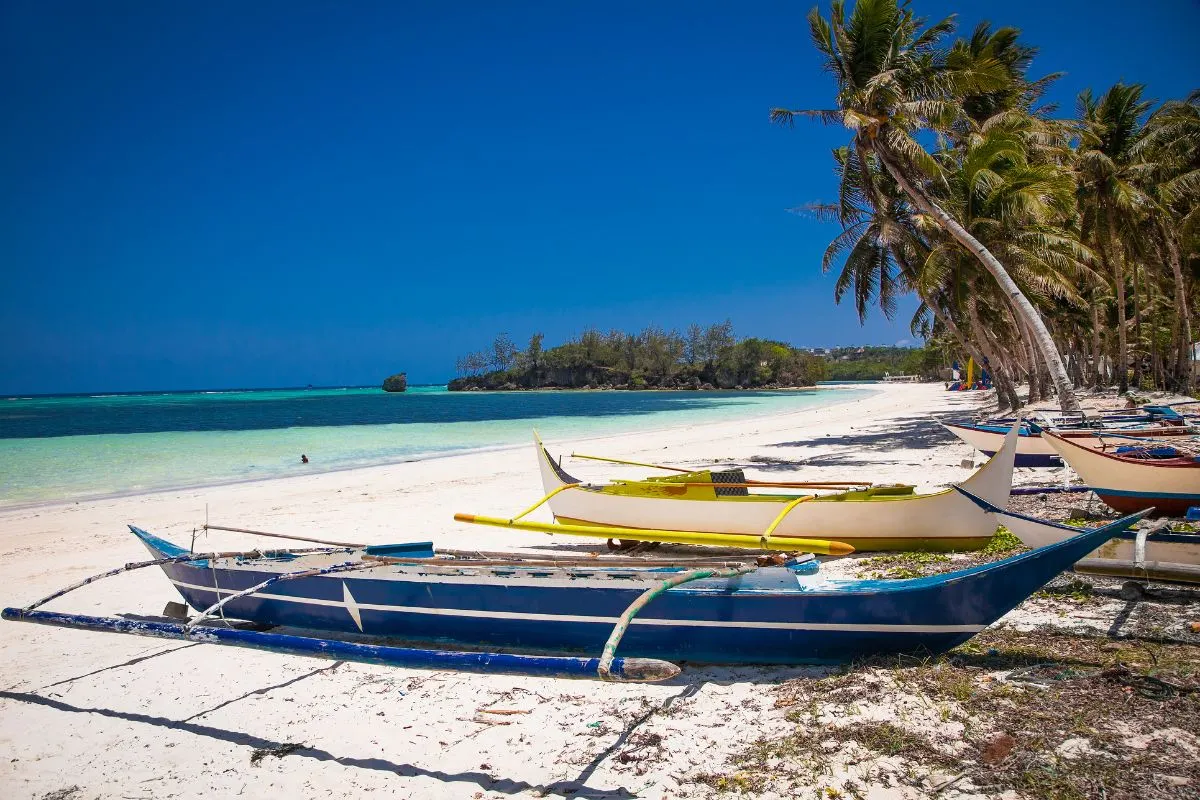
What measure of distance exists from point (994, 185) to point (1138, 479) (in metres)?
13.3

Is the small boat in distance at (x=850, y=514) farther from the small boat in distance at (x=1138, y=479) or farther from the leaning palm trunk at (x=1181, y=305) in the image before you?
the leaning palm trunk at (x=1181, y=305)

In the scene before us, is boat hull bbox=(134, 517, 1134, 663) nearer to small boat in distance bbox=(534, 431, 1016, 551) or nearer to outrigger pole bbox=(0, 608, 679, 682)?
outrigger pole bbox=(0, 608, 679, 682)

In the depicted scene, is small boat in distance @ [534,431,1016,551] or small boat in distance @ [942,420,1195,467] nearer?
small boat in distance @ [534,431,1016,551]

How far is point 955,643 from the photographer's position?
397 centimetres

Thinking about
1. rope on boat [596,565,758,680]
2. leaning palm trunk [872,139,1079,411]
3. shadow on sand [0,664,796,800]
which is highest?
leaning palm trunk [872,139,1079,411]

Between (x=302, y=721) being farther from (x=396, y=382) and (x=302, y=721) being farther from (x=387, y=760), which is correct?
(x=396, y=382)

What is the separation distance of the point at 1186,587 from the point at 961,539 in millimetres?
1766

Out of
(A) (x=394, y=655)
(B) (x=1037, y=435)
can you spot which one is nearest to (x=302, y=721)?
(A) (x=394, y=655)

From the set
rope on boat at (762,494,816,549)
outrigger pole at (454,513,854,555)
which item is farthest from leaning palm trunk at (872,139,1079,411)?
outrigger pole at (454,513,854,555)

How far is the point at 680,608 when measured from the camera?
4.26 metres

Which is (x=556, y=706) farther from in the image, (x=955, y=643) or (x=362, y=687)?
(x=955, y=643)

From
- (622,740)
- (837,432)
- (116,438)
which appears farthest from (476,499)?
(116,438)

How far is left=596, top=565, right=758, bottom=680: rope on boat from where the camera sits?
10.6 feet

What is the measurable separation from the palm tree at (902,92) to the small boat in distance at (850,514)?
9281 mm
